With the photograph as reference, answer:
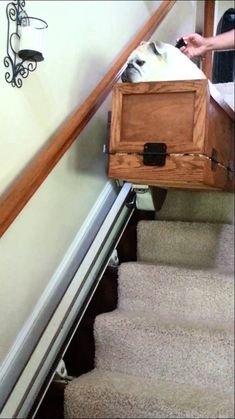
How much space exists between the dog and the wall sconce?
32 centimetres

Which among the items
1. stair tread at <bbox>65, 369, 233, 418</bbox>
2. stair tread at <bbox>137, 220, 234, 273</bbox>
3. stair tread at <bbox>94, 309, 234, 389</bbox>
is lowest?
stair tread at <bbox>65, 369, 233, 418</bbox>

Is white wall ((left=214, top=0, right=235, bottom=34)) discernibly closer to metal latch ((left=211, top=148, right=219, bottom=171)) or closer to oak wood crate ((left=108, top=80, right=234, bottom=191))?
oak wood crate ((left=108, top=80, right=234, bottom=191))

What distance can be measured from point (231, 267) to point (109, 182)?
69 cm

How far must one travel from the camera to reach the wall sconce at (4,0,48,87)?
A: 1.56m

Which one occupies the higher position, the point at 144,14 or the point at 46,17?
the point at 144,14

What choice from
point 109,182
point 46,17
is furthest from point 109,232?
point 46,17

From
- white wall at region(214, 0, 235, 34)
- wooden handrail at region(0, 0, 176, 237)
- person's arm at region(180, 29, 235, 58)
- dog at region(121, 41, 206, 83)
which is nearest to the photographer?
wooden handrail at region(0, 0, 176, 237)

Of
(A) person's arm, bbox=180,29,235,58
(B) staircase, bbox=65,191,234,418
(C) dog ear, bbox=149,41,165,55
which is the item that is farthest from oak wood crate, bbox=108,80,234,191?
(B) staircase, bbox=65,191,234,418

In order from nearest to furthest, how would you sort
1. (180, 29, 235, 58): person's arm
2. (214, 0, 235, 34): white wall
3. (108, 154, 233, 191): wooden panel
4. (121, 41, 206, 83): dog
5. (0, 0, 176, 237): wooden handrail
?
(0, 0, 176, 237): wooden handrail
(108, 154, 233, 191): wooden panel
(121, 41, 206, 83): dog
(180, 29, 235, 58): person's arm
(214, 0, 235, 34): white wall

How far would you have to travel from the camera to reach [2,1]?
156 centimetres

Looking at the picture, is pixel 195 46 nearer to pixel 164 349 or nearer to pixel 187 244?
pixel 187 244

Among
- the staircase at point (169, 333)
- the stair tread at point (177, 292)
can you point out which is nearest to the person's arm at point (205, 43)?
the staircase at point (169, 333)

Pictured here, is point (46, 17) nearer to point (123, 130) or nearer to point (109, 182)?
point (123, 130)

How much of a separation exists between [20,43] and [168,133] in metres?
0.60
